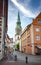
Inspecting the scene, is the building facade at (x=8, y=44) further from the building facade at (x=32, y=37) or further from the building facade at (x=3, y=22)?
the building facade at (x=32, y=37)

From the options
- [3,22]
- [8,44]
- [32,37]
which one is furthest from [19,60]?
[3,22]

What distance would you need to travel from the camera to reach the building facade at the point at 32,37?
11.7 ft

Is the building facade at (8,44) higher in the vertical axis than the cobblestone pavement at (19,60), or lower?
higher

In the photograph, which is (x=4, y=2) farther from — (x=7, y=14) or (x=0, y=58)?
(x=0, y=58)

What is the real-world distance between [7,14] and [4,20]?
0.18m

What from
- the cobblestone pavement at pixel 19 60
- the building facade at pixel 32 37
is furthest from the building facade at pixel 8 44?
the building facade at pixel 32 37

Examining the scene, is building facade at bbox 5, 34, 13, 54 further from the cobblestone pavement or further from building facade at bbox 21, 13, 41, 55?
building facade at bbox 21, 13, 41, 55

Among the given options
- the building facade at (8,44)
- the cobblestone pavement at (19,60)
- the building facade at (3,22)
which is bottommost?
the cobblestone pavement at (19,60)

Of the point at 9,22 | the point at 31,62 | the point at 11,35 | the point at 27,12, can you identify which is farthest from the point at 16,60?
the point at 27,12

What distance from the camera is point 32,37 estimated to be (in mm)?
3664

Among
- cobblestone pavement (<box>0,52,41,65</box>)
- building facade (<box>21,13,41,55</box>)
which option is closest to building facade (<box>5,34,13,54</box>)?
cobblestone pavement (<box>0,52,41,65</box>)

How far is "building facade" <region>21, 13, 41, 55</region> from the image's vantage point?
357cm

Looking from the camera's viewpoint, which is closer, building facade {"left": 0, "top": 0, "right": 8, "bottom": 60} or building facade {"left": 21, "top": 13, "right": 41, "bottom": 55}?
building facade {"left": 0, "top": 0, "right": 8, "bottom": 60}

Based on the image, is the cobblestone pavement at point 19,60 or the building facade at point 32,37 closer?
the cobblestone pavement at point 19,60
